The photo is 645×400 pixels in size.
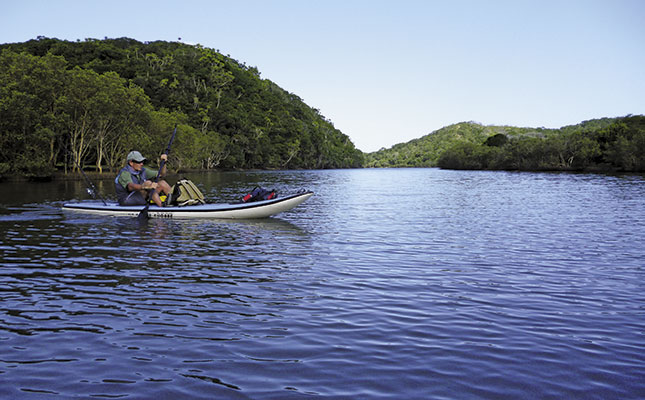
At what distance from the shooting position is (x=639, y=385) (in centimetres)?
504

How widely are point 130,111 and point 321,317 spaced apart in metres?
57.3

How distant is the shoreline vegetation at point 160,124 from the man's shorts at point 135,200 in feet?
14.7

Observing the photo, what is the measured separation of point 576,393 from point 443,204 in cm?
2497

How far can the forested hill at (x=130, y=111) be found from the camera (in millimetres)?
46000

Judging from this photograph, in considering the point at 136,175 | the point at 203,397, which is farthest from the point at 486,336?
the point at 136,175

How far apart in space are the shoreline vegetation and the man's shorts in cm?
448

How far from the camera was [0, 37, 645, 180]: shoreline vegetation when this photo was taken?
152ft

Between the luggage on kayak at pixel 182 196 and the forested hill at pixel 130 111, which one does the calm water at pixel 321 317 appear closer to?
the luggage on kayak at pixel 182 196

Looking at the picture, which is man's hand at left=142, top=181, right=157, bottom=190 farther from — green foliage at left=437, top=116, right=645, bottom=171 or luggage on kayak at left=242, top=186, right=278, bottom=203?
green foliage at left=437, top=116, right=645, bottom=171

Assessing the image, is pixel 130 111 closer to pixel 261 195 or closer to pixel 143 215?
pixel 143 215

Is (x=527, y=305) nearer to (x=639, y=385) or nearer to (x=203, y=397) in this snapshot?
(x=639, y=385)

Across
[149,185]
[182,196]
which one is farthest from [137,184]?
[182,196]

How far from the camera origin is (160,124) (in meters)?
78.4

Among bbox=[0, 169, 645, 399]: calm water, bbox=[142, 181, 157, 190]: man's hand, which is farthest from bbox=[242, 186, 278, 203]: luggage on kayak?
bbox=[0, 169, 645, 399]: calm water
